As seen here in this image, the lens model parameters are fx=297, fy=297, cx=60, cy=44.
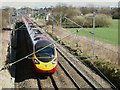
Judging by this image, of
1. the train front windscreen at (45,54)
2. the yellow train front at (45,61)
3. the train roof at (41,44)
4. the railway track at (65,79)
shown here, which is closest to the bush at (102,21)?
the railway track at (65,79)

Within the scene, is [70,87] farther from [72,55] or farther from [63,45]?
[63,45]

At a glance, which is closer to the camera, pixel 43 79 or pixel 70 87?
pixel 70 87

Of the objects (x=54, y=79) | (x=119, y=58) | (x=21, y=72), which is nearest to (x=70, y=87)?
(x=54, y=79)

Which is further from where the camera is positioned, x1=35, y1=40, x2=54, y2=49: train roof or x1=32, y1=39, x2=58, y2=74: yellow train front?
x1=35, y1=40, x2=54, y2=49: train roof

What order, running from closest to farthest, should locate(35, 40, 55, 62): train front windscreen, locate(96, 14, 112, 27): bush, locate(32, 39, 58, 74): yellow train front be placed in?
locate(32, 39, 58, 74): yellow train front
locate(35, 40, 55, 62): train front windscreen
locate(96, 14, 112, 27): bush

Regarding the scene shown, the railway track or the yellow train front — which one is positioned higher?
the yellow train front

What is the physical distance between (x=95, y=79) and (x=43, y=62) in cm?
374

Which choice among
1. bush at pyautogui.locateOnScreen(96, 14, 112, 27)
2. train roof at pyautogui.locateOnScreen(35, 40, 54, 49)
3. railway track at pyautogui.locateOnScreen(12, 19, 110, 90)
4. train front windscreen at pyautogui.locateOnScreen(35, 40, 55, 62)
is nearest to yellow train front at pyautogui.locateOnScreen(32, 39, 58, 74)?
train front windscreen at pyautogui.locateOnScreen(35, 40, 55, 62)

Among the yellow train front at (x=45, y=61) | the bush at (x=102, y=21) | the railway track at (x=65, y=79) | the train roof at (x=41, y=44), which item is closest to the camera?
the railway track at (x=65, y=79)

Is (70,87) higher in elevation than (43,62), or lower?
lower

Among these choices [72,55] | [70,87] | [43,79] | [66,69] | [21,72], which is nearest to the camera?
A: [70,87]

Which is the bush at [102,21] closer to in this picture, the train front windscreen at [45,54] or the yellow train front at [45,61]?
the train front windscreen at [45,54]

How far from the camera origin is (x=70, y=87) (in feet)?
57.7

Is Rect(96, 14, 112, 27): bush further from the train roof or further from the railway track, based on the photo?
the train roof
